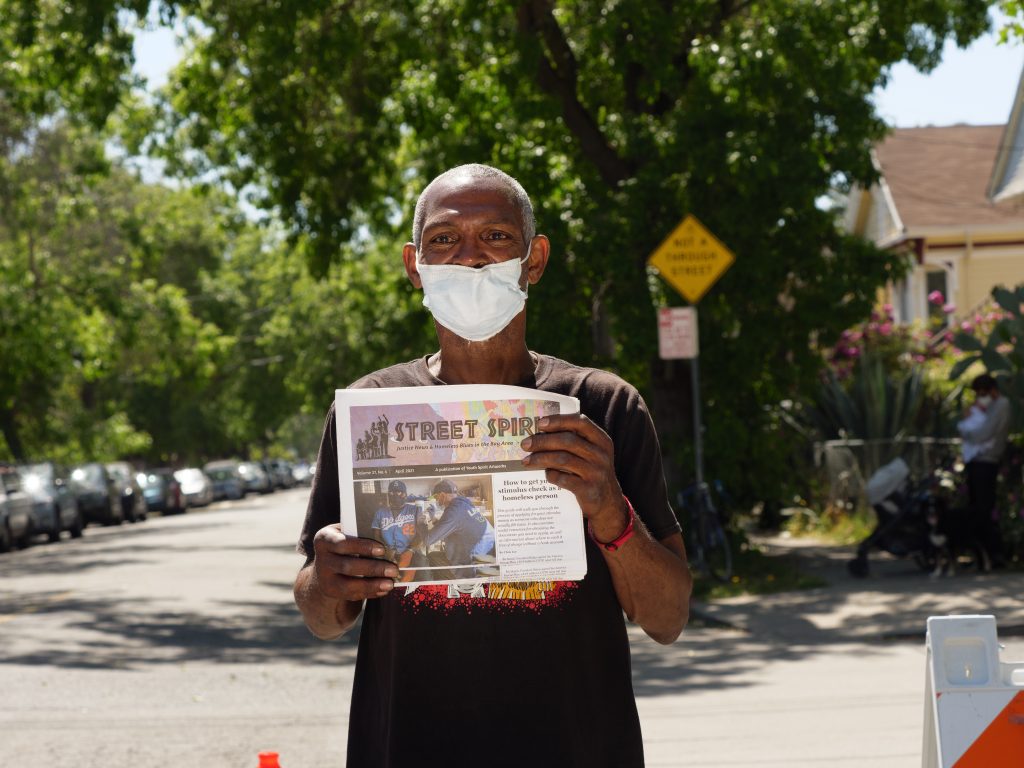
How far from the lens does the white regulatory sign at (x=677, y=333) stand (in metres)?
15.2

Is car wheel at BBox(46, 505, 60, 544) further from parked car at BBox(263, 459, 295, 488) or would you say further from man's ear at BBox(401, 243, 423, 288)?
parked car at BBox(263, 459, 295, 488)

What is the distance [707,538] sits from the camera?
15.9 metres

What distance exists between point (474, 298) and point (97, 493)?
128 feet

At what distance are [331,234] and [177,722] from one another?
12.0 metres

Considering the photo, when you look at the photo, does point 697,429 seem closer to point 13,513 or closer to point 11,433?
point 13,513

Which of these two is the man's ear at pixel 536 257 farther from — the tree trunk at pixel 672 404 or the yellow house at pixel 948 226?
the yellow house at pixel 948 226

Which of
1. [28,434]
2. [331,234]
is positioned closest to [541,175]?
[331,234]

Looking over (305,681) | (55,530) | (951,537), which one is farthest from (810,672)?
(55,530)

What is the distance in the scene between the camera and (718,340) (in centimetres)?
1702

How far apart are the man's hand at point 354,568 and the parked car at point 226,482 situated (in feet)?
207

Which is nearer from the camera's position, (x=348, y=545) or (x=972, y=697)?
(x=348, y=545)

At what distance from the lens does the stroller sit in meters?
14.6

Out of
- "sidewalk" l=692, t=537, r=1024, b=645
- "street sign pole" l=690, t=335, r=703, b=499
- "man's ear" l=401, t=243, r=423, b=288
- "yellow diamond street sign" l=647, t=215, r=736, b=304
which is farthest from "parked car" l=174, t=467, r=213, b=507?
"man's ear" l=401, t=243, r=423, b=288

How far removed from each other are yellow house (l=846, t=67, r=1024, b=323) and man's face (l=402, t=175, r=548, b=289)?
2709 cm
